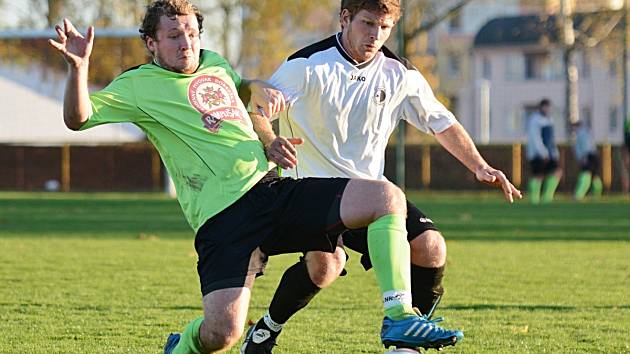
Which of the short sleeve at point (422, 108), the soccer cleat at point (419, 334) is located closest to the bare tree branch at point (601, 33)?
the short sleeve at point (422, 108)

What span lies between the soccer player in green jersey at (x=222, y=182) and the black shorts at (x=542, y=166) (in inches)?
798

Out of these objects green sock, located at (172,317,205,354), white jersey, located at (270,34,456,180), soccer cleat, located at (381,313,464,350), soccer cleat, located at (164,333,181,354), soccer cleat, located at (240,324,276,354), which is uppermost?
white jersey, located at (270,34,456,180)

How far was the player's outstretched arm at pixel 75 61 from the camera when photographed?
536 cm

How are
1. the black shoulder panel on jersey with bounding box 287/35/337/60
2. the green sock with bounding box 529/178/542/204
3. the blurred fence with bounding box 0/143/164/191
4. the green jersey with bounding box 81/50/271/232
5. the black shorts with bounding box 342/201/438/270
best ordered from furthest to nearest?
the blurred fence with bounding box 0/143/164/191, the green sock with bounding box 529/178/542/204, the black shoulder panel on jersey with bounding box 287/35/337/60, the black shorts with bounding box 342/201/438/270, the green jersey with bounding box 81/50/271/232

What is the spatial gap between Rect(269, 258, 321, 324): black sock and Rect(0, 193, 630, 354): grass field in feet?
0.84

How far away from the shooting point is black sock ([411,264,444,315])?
638cm

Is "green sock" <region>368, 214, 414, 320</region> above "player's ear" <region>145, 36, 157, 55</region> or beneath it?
beneath

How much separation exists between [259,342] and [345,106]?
4.39 feet

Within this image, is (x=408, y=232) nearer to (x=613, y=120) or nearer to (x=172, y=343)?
(x=172, y=343)

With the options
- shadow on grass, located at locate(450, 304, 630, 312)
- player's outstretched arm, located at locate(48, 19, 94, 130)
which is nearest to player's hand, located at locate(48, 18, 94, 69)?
player's outstretched arm, located at locate(48, 19, 94, 130)

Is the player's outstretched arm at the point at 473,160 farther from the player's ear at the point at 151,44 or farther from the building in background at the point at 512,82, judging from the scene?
the building in background at the point at 512,82

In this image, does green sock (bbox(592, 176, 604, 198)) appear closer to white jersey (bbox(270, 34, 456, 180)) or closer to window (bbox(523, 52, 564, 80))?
white jersey (bbox(270, 34, 456, 180))

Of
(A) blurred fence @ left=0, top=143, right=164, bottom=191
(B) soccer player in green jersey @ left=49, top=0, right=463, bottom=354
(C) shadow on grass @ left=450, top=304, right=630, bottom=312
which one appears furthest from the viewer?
(A) blurred fence @ left=0, top=143, right=164, bottom=191

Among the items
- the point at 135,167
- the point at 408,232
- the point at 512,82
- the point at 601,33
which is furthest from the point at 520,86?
the point at 408,232
